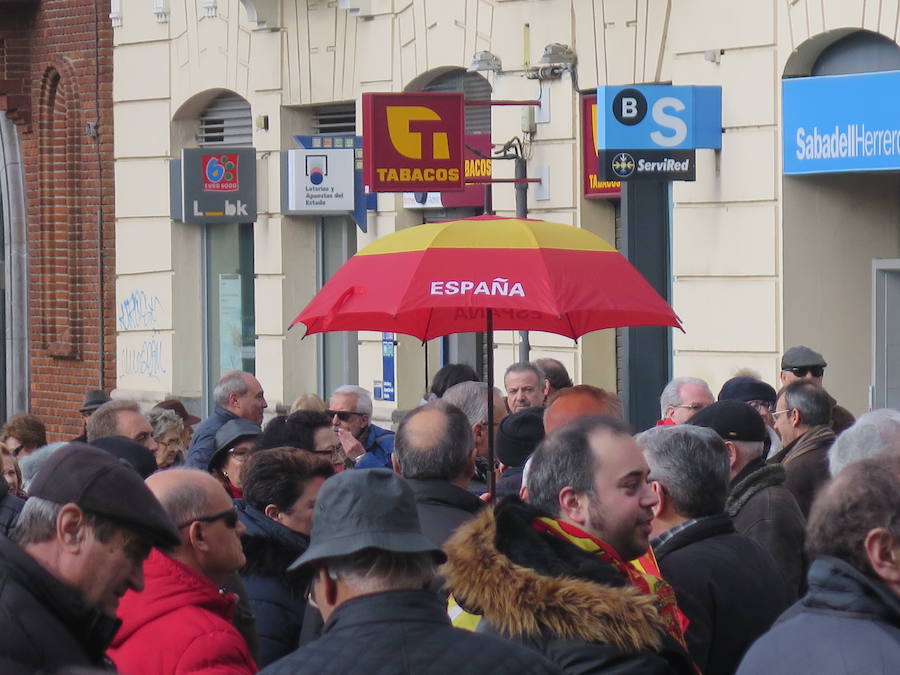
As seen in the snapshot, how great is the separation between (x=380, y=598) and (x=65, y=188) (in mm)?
16903

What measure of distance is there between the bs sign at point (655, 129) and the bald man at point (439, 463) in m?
6.35

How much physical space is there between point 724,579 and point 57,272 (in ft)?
52.5

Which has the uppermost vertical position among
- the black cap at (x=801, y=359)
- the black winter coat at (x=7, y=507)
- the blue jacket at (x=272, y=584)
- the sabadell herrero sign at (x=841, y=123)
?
the sabadell herrero sign at (x=841, y=123)

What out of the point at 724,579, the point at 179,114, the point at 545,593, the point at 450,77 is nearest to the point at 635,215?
the point at 450,77

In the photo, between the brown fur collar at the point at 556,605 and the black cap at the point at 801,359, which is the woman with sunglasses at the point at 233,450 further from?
the black cap at the point at 801,359

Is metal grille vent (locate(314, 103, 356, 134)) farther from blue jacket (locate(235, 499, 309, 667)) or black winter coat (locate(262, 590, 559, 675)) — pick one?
black winter coat (locate(262, 590, 559, 675))

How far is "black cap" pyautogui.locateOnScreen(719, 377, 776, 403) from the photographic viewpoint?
8586mm

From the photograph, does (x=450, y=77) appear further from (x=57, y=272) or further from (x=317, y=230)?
(x=57, y=272)

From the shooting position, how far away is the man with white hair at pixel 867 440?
17.0 ft

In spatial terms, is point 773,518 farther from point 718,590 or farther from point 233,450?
point 233,450

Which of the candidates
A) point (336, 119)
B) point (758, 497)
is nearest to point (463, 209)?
point (336, 119)

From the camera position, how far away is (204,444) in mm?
8914

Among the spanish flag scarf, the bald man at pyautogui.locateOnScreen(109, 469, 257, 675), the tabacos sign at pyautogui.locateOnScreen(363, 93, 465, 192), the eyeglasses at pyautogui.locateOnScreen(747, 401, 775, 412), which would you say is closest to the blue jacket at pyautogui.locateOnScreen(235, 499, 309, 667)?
the bald man at pyautogui.locateOnScreen(109, 469, 257, 675)

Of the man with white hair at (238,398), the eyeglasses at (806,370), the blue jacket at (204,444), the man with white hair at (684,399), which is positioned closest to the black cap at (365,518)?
the man with white hair at (684,399)
